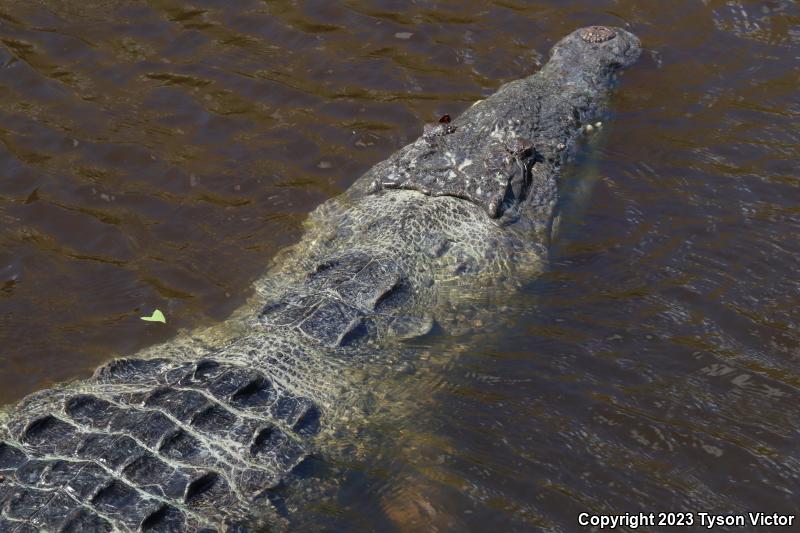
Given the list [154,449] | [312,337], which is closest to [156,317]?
[312,337]

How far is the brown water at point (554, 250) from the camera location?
474cm

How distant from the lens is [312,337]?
4879mm

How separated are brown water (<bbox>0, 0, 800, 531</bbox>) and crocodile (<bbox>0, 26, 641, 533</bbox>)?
0.98 ft

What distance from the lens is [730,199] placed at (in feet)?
20.6

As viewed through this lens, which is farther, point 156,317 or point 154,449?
point 156,317

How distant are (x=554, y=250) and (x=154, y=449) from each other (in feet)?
9.46

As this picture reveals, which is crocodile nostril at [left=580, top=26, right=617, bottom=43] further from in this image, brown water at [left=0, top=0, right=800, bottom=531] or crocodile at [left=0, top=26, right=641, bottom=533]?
brown water at [left=0, top=0, right=800, bottom=531]

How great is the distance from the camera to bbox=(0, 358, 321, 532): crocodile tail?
3.81m

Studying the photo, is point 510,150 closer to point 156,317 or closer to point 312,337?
point 312,337

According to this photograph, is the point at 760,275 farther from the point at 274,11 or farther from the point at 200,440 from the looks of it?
the point at 274,11

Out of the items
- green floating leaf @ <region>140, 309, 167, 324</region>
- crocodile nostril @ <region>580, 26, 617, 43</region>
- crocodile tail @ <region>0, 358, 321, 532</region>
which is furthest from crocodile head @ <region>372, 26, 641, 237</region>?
crocodile tail @ <region>0, 358, 321, 532</region>

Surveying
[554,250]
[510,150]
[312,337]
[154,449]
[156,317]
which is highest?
[510,150]

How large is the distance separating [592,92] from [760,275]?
2010 millimetres

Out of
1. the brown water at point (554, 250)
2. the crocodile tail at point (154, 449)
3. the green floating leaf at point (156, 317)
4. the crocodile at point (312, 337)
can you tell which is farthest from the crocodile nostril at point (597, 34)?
the crocodile tail at point (154, 449)
